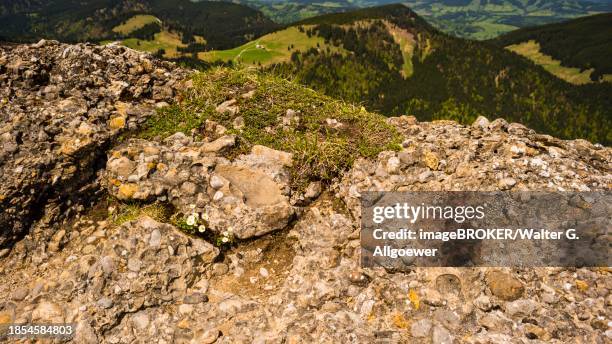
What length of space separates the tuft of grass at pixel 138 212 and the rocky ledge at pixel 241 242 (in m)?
0.10

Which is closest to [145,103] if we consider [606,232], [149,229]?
[149,229]

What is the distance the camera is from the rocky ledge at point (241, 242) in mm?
5508

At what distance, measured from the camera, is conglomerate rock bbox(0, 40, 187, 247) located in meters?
6.96

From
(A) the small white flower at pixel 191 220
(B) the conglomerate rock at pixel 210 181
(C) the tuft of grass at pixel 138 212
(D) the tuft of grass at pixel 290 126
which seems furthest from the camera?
(D) the tuft of grass at pixel 290 126

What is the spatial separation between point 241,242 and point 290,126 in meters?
3.08

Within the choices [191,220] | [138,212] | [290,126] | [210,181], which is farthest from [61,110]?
[290,126]

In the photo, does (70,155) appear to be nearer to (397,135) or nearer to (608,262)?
(397,135)

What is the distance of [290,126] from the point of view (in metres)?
8.74

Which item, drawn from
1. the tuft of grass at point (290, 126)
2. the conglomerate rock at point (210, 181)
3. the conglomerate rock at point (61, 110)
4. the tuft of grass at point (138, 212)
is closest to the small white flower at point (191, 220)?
the conglomerate rock at point (210, 181)

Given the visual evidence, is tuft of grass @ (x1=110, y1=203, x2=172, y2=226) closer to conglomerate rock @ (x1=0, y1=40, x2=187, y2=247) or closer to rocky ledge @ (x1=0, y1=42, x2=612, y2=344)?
rocky ledge @ (x1=0, y1=42, x2=612, y2=344)

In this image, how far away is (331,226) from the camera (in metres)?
7.13

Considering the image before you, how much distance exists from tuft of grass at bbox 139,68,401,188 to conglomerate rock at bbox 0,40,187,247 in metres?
0.86

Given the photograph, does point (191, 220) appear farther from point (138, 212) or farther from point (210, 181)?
point (138, 212)

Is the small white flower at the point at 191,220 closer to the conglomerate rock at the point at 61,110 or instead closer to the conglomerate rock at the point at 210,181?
the conglomerate rock at the point at 210,181
